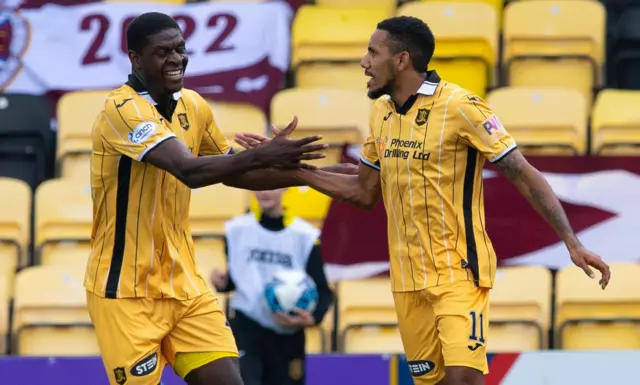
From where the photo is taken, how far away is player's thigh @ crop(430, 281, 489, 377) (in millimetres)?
5789

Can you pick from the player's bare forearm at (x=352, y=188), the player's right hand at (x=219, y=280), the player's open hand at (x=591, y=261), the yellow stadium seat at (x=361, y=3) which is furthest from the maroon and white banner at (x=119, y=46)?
the player's open hand at (x=591, y=261)

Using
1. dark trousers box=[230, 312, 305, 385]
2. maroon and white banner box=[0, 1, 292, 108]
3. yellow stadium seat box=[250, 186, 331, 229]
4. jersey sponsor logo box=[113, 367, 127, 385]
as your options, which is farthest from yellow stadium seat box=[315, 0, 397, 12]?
jersey sponsor logo box=[113, 367, 127, 385]

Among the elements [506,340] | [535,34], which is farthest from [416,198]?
[535,34]

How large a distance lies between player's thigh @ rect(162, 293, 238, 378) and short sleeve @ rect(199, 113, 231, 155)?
0.75 meters

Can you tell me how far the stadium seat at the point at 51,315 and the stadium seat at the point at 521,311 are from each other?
101 inches

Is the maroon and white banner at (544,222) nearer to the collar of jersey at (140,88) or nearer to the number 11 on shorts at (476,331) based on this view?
the number 11 on shorts at (476,331)

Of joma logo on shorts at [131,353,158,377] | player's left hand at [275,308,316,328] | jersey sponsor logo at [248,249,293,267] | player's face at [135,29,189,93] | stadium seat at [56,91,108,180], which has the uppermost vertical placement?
player's face at [135,29,189,93]

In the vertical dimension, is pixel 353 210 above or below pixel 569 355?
above

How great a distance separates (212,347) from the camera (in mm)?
5840

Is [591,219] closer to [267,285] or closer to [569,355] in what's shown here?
[569,355]

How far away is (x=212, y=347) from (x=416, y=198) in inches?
44.1

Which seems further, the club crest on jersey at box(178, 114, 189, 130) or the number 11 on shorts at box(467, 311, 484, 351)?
the club crest on jersey at box(178, 114, 189, 130)

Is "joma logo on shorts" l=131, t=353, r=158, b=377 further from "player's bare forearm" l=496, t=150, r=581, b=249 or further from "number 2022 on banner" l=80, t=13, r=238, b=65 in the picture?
"number 2022 on banner" l=80, t=13, r=238, b=65

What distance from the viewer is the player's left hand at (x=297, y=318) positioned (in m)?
7.71
